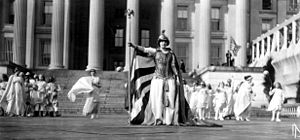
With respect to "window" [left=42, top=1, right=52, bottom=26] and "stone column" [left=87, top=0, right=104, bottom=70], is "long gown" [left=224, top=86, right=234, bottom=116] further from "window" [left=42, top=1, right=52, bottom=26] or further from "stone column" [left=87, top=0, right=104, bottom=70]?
"window" [left=42, top=1, right=52, bottom=26]

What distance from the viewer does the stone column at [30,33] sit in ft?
165

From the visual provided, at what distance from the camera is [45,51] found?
5291cm

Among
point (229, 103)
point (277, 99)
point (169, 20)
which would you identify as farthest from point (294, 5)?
point (277, 99)

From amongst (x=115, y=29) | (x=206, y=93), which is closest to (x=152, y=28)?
(x=115, y=29)

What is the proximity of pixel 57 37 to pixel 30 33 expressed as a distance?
178 inches

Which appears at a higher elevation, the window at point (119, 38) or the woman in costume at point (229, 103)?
the window at point (119, 38)

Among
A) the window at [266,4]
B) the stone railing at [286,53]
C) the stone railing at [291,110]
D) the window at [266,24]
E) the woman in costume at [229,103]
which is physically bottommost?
the stone railing at [291,110]

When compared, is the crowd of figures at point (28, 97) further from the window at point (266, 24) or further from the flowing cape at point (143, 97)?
the window at point (266, 24)

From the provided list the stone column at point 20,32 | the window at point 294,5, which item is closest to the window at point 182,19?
the window at point 294,5

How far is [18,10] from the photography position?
158ft

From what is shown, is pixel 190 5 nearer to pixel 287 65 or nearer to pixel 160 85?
pixel 287 65

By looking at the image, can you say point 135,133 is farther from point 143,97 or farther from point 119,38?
point 119,38

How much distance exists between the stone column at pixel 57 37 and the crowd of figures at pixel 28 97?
20629 mm

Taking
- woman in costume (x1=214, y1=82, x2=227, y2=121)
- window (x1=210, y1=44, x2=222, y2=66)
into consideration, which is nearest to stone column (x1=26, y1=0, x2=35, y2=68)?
window (x1=210, y1=44, x2=222, y2=66)
